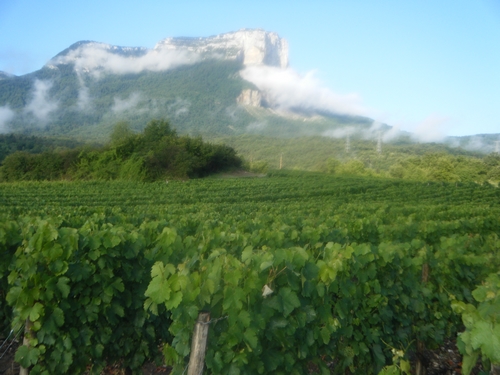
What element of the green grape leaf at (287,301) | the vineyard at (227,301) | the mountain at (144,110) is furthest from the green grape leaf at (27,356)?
the mountain at (144,110)

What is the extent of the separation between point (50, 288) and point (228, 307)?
5.20 feet

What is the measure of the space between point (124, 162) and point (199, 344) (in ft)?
149

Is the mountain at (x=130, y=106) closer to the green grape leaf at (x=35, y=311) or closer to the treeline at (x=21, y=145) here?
the treeline at (x=21, y=145)

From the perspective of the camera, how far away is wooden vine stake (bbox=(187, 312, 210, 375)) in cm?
247

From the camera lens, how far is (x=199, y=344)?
97.1 inches

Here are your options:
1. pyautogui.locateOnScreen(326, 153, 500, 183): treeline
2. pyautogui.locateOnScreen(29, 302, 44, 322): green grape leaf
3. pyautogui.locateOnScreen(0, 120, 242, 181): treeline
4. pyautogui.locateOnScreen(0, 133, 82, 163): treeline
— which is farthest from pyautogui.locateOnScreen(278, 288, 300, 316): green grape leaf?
pyautogui.locateOnScreen(0, 133, 82, 163): treeline

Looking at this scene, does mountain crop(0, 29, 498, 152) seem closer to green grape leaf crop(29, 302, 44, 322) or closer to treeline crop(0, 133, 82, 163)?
treeline crop(0, 133, 82, 163)

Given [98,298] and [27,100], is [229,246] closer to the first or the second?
[98,298]

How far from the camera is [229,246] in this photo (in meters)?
5.07

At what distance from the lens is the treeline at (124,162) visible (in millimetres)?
44375

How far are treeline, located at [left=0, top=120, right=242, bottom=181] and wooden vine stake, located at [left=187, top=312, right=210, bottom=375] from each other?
4137 centimetres

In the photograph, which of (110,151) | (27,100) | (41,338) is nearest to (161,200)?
(41,338)

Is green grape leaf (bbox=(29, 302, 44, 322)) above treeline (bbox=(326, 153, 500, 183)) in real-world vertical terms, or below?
above

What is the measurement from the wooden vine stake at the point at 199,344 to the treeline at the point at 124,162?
41366 mm
